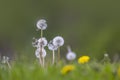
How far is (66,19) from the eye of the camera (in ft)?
124

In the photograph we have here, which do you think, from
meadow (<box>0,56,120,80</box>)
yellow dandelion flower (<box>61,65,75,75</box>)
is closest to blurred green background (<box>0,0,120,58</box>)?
meadow (<box>0,56,120,80</box>)

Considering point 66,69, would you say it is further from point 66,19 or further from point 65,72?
point 66,19

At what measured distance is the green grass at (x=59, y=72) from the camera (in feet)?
15.1

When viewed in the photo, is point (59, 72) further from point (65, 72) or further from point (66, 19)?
point (66, 19)

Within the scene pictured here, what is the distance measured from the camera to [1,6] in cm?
3828

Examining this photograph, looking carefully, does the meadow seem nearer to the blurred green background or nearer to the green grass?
the green grass

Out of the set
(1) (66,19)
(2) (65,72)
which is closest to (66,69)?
(2) (65,72)

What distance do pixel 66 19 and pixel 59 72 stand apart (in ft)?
109

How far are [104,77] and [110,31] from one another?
28.7 meters

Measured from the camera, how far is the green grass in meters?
4.60

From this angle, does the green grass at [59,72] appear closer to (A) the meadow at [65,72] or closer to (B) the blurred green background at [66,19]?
(A) the meadow at [65,72]

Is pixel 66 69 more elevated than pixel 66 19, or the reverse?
pixel 66 19

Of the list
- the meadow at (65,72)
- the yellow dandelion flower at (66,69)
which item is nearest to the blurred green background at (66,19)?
the meadow at (65,72)

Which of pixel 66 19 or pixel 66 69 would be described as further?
pixel 66 19
